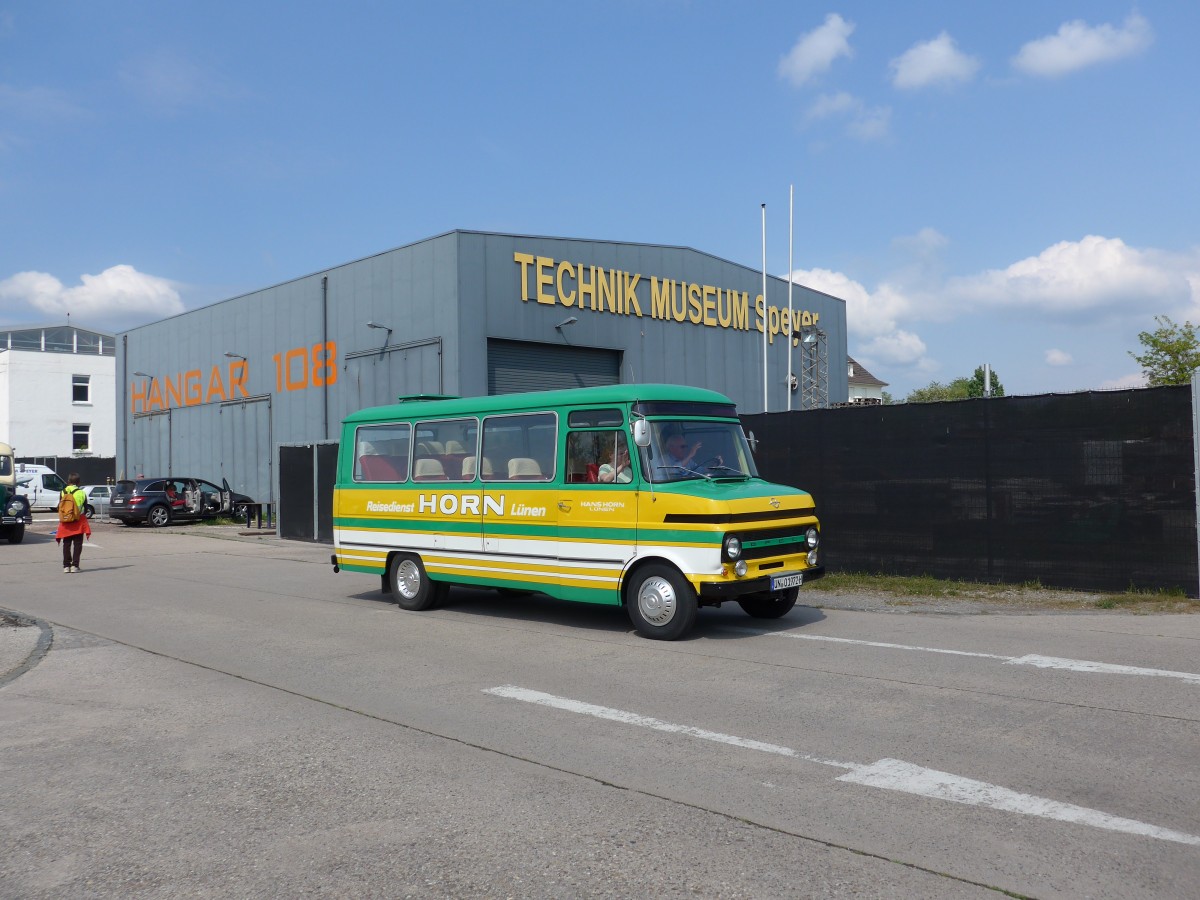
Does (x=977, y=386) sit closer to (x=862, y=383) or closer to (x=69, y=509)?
(x=862, y=383)

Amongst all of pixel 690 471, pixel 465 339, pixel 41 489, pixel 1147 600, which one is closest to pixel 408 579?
pixel 690 471

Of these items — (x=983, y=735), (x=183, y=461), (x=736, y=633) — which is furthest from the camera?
(x=183, y=461)

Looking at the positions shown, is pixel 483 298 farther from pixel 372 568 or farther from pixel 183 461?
pixel 183 461

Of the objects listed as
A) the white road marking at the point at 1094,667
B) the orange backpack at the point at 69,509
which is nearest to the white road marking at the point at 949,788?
the white road marking at the point at 1094,667

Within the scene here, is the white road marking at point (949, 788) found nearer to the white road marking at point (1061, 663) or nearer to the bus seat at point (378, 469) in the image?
the white road marking at point (1061, 663)

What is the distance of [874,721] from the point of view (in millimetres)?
6848

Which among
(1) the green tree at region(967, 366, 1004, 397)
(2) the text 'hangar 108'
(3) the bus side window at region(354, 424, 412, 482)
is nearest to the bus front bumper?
(3) the bus side window at region(354, 424, 412, 482)

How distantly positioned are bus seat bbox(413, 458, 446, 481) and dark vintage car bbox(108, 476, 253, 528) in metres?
23.2

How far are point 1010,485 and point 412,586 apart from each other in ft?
26.3

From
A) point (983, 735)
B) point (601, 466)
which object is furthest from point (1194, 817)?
point (601, 466)

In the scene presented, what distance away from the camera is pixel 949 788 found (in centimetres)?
538

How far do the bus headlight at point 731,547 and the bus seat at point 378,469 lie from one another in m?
5.18

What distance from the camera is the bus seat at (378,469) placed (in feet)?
44.2

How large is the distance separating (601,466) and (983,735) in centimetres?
535
